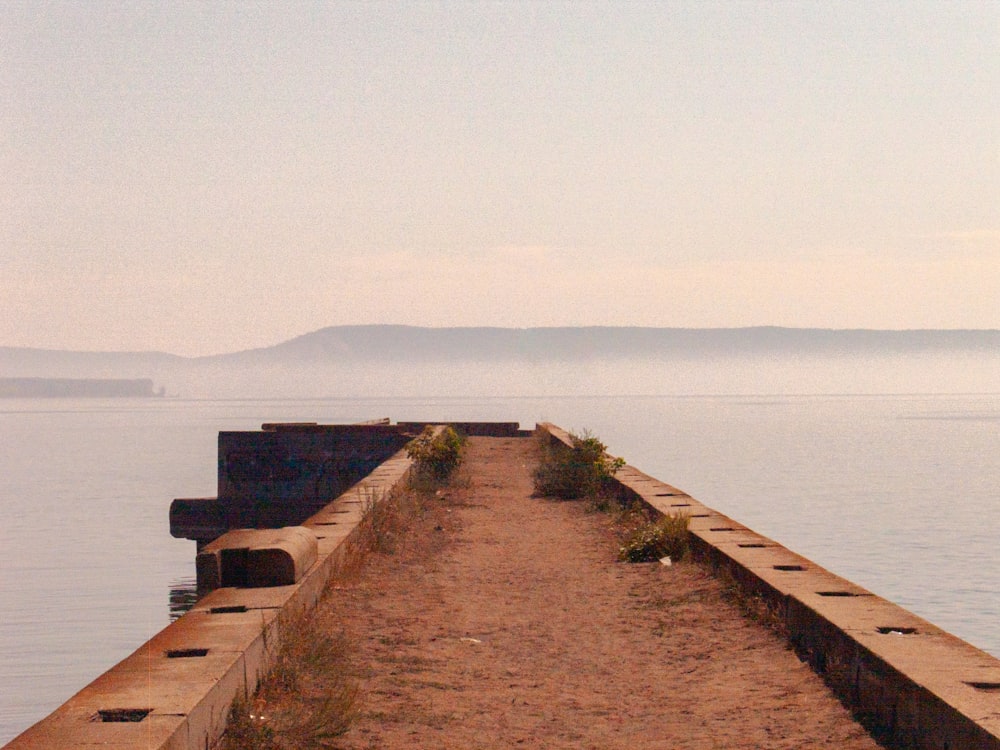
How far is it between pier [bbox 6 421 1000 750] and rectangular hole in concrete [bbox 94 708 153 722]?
12mm

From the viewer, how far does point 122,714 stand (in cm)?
565

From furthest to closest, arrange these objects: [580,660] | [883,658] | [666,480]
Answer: [666,480]
[580,660]
[883,658]

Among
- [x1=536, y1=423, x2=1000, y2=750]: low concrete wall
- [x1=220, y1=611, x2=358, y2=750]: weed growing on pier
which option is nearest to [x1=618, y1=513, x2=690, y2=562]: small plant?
[x1=536, y1=423, x2=1000, y2=750]: low concrete wall

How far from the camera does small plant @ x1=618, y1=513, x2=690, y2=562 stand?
41.4 feet

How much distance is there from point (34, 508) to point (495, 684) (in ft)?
202

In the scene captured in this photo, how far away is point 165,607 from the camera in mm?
33312

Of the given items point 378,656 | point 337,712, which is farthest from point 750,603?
point 337,712

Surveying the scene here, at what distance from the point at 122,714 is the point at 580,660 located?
3761 mm

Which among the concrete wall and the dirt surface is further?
the concrete wall

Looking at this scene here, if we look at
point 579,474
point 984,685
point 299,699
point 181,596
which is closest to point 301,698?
point 299,699

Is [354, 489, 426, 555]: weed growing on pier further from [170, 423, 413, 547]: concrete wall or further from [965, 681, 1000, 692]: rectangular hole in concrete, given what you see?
[170, 423, 413, 547]: concrete wall

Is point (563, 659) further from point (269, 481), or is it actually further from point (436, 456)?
point (269, 481)

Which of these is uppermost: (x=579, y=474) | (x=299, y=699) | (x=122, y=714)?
(x=579, y=474)

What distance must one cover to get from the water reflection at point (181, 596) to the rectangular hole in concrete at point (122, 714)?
1058 inches
